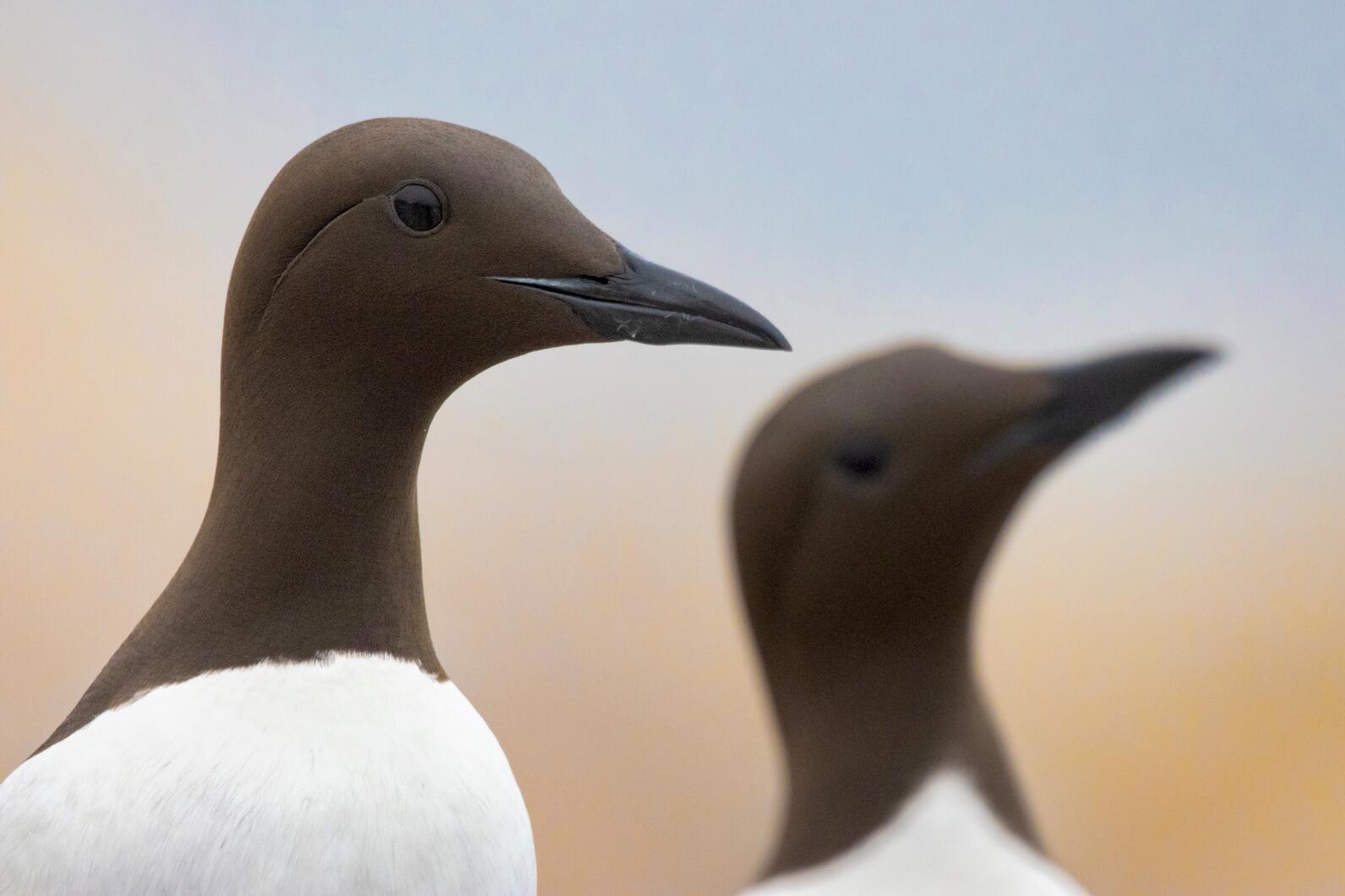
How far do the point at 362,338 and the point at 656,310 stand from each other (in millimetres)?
188

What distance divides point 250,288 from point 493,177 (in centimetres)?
18

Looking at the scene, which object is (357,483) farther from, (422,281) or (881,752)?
(881,752)

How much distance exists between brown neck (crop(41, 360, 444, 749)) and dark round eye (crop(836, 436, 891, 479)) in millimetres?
424

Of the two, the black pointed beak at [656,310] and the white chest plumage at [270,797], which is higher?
the black pointed beak at [656,310]

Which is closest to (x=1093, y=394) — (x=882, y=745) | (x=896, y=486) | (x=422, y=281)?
(x=896, y=486)

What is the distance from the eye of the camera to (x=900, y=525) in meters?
1.22

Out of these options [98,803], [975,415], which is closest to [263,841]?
[98,803]

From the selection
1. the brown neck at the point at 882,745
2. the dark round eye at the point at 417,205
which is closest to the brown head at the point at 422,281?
the dark round eye at the point at 417,205

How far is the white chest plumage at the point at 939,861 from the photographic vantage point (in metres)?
1.10

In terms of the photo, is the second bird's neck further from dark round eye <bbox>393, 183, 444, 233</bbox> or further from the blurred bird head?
dark round eye <bbox>393, 183, 444, 233</bbox>

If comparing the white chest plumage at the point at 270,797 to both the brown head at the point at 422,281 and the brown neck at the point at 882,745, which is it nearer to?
the brown head at the point at 422,281

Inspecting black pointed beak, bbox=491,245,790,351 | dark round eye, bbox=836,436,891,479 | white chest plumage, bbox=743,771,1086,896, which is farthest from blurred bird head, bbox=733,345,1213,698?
black pointed beak, bbox=491,245,790,351

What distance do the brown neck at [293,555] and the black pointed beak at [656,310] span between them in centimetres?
13

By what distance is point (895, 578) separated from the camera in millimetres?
1234
